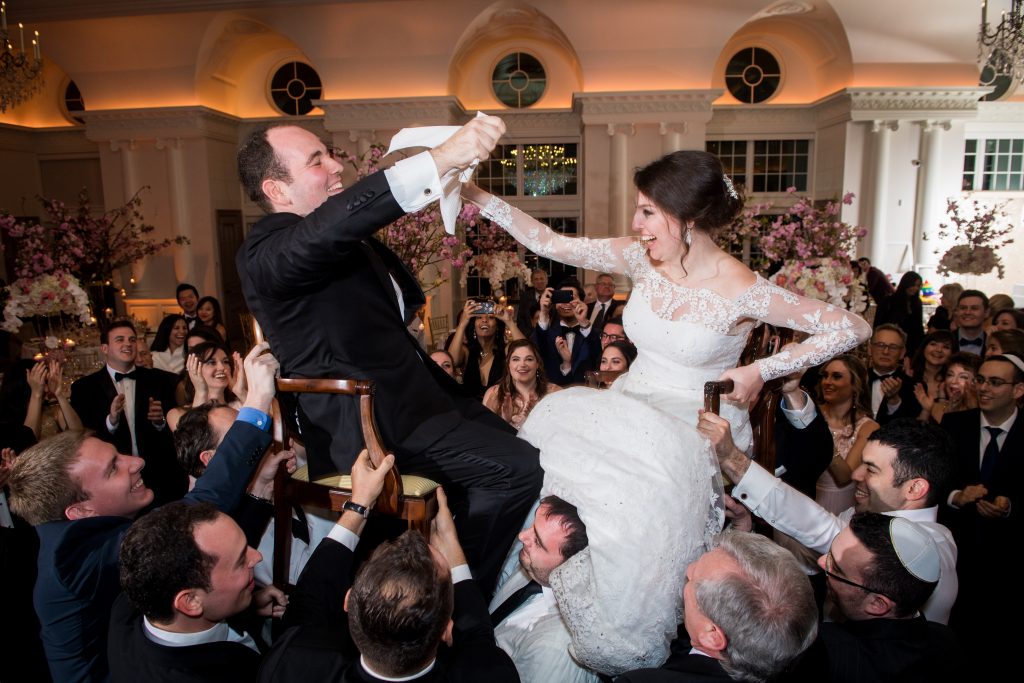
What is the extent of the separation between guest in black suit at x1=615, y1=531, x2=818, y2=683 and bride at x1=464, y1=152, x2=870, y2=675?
251 millimetres

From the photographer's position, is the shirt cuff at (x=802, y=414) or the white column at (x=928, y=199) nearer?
the shirt cuff at (x=802, y=414)

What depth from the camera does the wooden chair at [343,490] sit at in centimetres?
194

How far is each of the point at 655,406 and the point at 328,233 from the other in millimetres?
1527

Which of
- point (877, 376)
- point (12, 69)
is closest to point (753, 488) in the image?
point (877, 376)

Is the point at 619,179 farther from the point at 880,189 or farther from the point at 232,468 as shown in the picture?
the point at 232,468

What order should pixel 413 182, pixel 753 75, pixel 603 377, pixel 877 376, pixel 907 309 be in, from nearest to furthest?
pixel 413 182, pixel 603 377, pixel 877 376, pixel 907 309, pixel 753 75

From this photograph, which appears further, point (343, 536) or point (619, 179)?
point (619, 179)

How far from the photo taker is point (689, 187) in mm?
2496

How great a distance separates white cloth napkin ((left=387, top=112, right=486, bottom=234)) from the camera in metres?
1.91

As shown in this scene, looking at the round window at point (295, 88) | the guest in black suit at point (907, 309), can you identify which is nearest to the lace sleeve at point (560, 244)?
the guest in black suit at point (907, 309)

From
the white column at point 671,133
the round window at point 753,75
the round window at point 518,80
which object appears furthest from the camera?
the round window at point 518,80

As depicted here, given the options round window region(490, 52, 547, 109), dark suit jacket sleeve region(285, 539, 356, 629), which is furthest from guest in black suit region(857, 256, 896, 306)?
dark suit jacket sleeve region(285, 539, 356, 629)

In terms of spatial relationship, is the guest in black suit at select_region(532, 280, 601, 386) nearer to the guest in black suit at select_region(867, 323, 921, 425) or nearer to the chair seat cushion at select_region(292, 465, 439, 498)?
the guest in black suit at select_region(867, 323, 921, 425)

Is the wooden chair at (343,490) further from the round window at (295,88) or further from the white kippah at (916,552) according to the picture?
the round window at (295,88)
